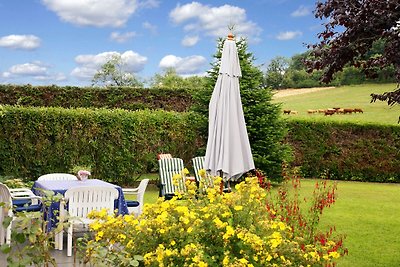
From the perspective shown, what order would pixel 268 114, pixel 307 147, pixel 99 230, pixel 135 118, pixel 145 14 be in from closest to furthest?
pixel 99 230, pixel 145 14, pixel 135 118, pixel 268 114, pixel 307 147

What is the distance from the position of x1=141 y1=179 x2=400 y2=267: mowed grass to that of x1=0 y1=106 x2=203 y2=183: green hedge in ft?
3.46

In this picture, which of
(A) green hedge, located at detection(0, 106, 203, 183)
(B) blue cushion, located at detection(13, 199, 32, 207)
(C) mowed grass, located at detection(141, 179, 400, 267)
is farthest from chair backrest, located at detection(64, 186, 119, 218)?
(A) green hedge, located at detection(0, 106, 203, 183)

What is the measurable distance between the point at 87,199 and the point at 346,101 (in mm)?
33965

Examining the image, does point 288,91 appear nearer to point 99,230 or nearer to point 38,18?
point 38,18

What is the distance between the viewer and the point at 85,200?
23.0 ft

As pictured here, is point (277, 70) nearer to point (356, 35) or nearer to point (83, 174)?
point (83, 174)

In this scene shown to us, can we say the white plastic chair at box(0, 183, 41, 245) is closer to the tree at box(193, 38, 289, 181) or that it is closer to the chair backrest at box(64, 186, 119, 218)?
the chair backrest at box(64, 186, 119, 218)

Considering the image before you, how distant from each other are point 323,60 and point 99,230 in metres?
4.07

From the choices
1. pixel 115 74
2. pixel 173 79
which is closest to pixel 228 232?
pixel 115 74

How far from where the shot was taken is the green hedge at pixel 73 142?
13.8m

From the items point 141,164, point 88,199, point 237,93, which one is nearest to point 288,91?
point 141,164

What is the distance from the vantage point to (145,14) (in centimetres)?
884

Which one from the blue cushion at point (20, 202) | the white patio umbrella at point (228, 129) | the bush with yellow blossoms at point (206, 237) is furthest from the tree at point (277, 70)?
the bush with yellow blossoms at point (206, 237)

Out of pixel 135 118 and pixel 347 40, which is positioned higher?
pixel 347 40
